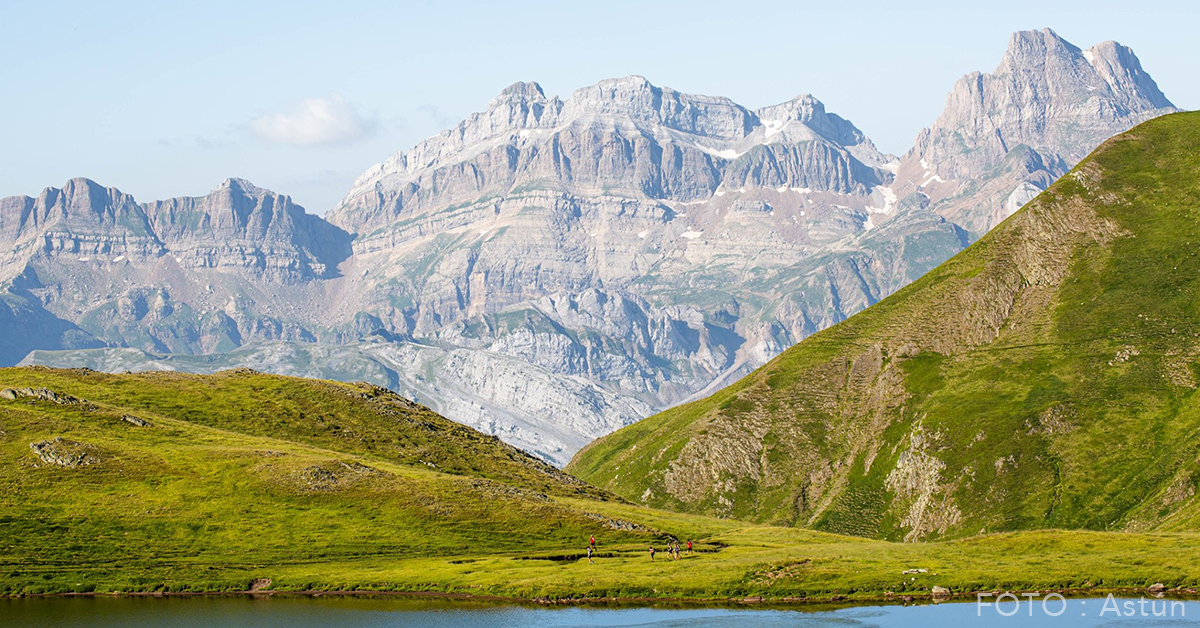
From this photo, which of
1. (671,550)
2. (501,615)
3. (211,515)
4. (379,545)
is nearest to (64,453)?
(211,515)

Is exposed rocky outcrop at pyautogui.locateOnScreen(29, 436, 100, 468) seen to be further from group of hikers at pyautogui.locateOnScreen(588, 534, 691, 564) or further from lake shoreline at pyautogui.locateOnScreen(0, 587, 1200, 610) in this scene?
group of hikers at pyautogui.locateOnScreen(588, 534, 691, 564)

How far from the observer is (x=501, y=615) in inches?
5694

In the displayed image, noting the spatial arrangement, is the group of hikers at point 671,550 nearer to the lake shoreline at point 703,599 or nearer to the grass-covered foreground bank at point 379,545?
the grass-covered foreground bank at point 379,545

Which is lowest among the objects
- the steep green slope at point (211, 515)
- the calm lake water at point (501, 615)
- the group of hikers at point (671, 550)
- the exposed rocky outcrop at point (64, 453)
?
the calm lake water at point (501, 615)

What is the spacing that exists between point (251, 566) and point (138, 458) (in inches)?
1490

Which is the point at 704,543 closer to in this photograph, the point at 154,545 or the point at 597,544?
the point at 597,544

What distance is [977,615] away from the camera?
135m

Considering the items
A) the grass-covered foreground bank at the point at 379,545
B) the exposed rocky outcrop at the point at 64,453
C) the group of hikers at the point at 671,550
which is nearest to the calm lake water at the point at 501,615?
the grass-covered foreground bank at the point at 379,545

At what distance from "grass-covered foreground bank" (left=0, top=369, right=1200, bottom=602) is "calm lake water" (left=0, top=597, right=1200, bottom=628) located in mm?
6246

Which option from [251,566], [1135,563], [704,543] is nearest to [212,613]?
[251,566]

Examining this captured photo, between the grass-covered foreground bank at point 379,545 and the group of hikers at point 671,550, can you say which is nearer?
the grass-covered foreground bank at point 379,545

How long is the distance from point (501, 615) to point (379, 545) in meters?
36.5

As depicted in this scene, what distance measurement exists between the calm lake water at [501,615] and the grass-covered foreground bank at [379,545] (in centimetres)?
625

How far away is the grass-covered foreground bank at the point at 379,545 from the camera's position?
154m
